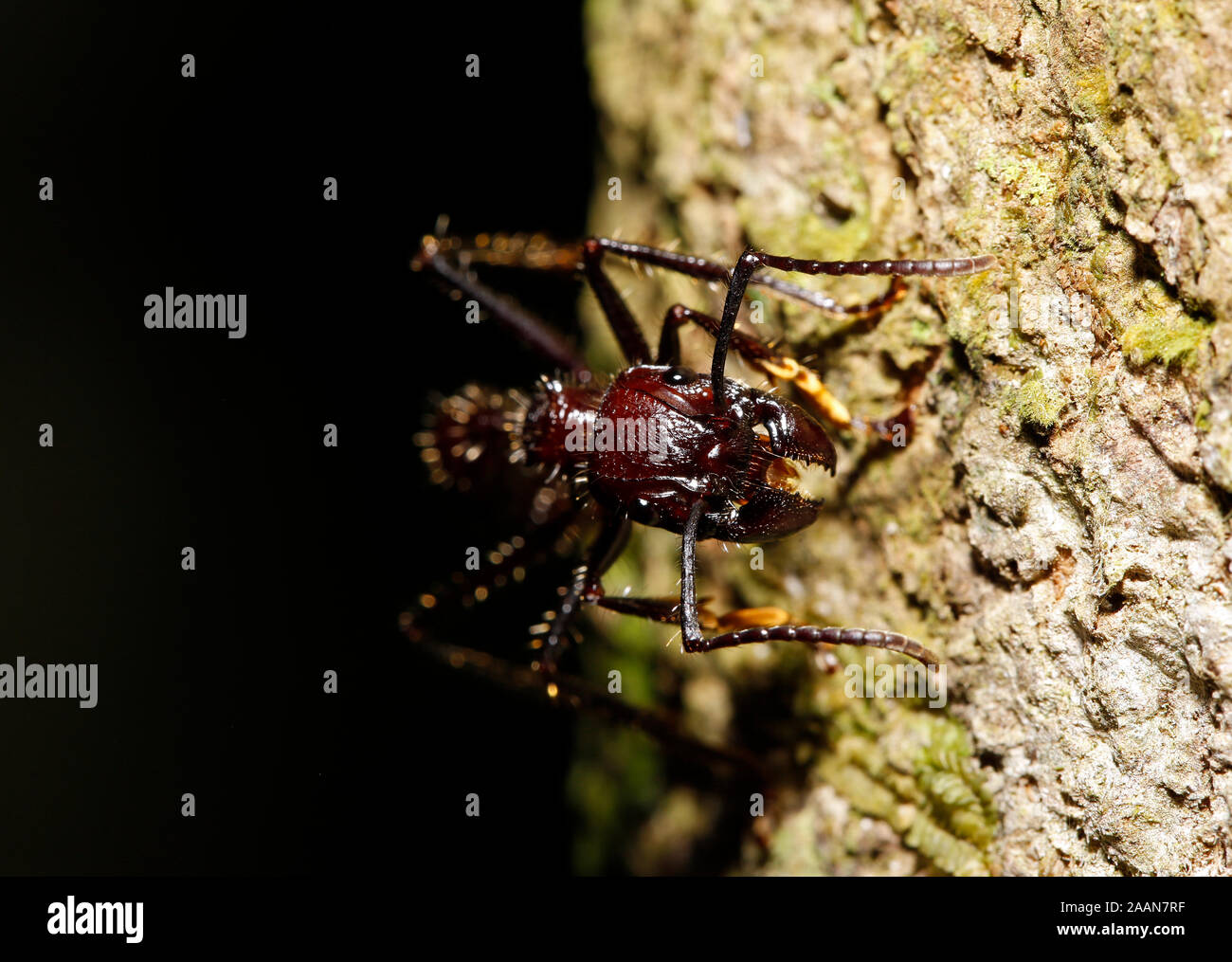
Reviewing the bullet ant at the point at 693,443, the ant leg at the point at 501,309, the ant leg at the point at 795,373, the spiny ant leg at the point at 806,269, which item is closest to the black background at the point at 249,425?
the ant leg at the point at 501,309

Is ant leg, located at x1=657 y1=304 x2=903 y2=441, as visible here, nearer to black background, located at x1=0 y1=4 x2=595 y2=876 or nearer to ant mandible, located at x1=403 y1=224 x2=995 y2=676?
ant mandible, located at x1=403 y1=224 x2=995 y2=676

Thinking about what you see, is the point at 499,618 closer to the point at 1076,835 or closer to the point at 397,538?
the point at 397,538

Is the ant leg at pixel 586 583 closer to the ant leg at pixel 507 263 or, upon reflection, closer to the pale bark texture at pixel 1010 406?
the pale bark texture at pixel 1010 406

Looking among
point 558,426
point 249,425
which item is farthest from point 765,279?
point 249,425

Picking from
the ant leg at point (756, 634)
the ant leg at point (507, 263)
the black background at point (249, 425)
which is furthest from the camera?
the ant leg at point (507, 263)

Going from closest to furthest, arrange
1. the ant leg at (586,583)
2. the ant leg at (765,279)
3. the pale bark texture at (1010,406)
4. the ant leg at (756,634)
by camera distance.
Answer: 1. the pale bark texture at (1010,406)
2. the ant leg at (756,634)
3. the ant leg at (765,279)
4. the ant leg at (586,583)

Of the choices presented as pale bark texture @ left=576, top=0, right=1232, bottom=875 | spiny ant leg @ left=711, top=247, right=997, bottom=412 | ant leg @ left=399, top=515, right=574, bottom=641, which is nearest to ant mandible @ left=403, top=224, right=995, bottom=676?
spiny ant leg @ left=711, top=247, right=997, bottom=412
